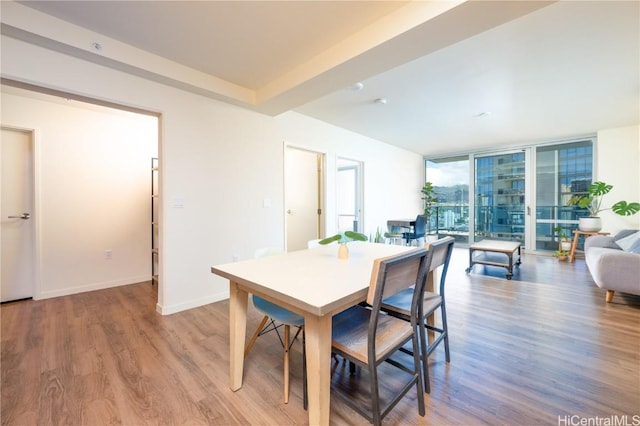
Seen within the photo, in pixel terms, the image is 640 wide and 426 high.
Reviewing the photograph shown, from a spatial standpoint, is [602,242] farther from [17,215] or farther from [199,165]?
[17,215]

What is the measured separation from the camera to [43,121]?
3.11 metres

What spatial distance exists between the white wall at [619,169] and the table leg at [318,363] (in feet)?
22.6

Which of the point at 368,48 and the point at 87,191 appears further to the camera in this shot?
the point at 87,191

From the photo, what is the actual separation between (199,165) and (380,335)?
2.60 m

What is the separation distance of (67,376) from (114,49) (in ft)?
8.21

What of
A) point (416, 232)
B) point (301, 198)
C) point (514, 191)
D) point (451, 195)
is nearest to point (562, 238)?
point (514, 191)

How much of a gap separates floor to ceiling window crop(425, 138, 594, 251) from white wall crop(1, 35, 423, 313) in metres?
4.92

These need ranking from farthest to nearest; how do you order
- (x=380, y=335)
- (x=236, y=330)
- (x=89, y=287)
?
(x=89, y=287) < (x=236, y=330) < (x=380, y=335)

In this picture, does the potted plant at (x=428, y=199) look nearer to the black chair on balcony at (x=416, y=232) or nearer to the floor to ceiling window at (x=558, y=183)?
the black chair on balcony at (x=416, y=232)

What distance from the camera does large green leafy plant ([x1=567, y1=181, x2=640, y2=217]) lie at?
4707mm

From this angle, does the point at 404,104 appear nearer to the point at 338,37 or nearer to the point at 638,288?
the point at 338,37

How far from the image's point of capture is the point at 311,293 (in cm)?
117

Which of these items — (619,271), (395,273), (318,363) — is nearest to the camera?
(318,363)

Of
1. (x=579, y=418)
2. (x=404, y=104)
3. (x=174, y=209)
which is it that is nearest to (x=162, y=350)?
(x=174, y=209)
